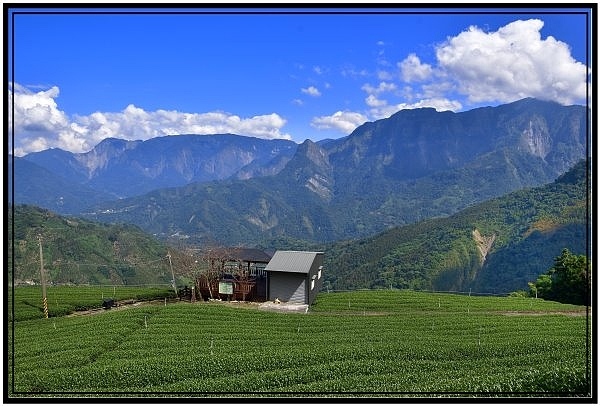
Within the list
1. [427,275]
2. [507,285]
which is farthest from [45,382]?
[507,285]

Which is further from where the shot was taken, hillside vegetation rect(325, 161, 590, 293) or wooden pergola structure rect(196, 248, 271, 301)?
hillside vegetation rect(325, 161, 590, 293)

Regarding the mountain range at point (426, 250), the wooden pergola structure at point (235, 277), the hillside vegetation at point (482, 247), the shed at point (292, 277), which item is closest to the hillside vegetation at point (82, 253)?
the mountain range at point (426, 250)

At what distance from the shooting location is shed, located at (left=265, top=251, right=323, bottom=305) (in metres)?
22.8

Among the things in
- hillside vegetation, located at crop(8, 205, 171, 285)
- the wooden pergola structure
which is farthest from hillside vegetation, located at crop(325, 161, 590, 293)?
the wooden pergola structure

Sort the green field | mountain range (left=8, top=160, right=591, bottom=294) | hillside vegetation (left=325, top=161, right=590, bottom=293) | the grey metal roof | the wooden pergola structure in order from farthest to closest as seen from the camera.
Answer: hillside vegetation (left=325, top=161, right=590, bottom=293) → mountain range (left=8, top=160, right=591, bottom=294) → the wooden pergola structure → the grey metal roof → the green field

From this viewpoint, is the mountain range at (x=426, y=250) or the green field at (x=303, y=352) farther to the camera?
the mountain range at (x=426, y=250)

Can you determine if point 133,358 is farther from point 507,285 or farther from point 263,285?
point 507,285

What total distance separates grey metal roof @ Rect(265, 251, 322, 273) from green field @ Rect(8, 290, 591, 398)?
244 cm

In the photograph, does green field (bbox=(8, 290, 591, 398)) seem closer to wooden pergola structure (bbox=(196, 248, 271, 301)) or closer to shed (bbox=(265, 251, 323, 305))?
shed (bbox=(265, 251, 323, 305))

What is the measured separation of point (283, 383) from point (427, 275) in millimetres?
64252

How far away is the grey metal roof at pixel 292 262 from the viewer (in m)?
22.8

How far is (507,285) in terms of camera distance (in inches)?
2773

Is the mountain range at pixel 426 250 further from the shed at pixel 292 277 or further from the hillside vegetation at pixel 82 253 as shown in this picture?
the shed at pixel 292 277

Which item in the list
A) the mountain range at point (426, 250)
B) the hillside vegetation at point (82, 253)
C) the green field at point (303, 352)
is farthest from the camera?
the mountain range at point (426, 250)
